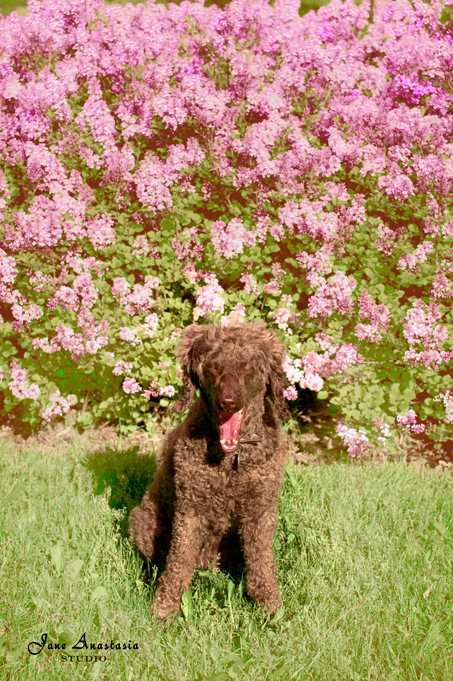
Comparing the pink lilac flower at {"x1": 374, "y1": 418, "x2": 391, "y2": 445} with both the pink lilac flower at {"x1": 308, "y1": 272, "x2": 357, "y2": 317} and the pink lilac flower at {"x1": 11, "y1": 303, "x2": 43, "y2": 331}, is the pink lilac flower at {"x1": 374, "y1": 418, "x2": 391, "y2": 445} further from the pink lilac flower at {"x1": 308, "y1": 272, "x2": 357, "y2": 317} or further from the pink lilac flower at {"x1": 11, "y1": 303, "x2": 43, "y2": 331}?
the pink lilac flower at {"x1": 11, "y1": 303, "x2": 43, "y2": 331}

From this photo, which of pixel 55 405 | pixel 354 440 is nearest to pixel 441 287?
pixel 354 440

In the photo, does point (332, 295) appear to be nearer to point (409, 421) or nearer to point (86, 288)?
point (409, 421)

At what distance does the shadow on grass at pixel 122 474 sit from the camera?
3707 mm

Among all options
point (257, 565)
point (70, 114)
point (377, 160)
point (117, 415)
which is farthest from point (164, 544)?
point (70, 114)

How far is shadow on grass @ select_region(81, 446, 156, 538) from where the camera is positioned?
3707 millimetres

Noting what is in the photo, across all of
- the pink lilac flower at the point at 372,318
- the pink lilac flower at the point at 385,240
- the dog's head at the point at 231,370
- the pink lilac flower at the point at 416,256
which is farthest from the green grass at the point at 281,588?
the pink lilac flower at the point at 385,240

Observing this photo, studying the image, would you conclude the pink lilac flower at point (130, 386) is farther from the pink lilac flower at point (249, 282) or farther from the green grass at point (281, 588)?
the pink lilac flower at point (249, 282)

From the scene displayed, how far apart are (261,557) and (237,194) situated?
9.15ft

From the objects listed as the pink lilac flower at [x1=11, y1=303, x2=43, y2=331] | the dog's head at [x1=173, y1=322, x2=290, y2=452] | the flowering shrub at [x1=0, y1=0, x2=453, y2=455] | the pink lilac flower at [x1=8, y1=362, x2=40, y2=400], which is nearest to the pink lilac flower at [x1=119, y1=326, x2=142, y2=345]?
the flowering shrub at [x1=0, y1=0, x2=453, y2=455]

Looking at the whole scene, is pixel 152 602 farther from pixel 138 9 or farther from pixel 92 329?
pixel 138 9

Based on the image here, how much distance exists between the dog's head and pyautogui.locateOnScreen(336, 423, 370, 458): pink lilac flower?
1470 mm

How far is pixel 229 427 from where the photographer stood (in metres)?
2.44

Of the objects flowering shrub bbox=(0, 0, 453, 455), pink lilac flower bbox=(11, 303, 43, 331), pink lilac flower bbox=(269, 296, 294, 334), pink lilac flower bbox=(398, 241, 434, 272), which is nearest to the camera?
pink lilac flower bbox=(398, 241, 434, 272)

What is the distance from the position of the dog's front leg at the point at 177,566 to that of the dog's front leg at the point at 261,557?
0.24 meters
